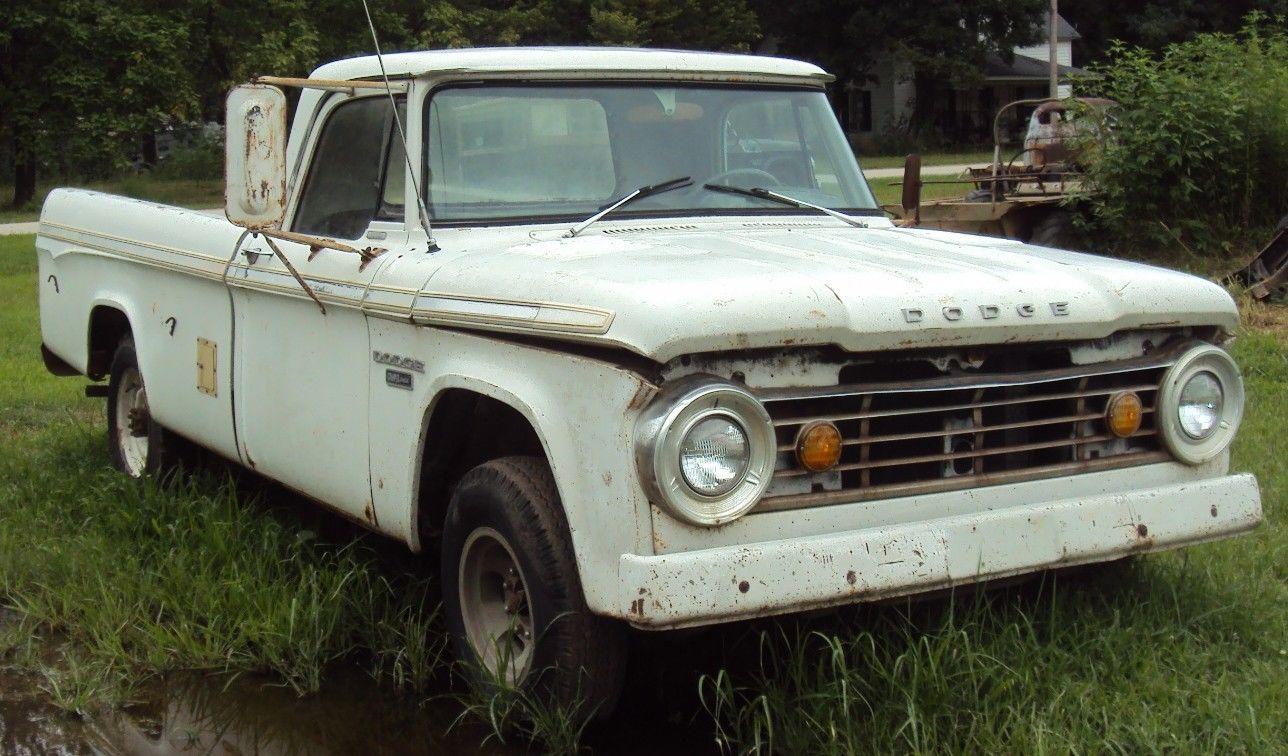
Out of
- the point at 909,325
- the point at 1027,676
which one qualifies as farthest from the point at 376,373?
the point at 1027,676

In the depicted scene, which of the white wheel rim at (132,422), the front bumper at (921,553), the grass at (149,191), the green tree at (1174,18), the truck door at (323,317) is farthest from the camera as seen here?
the green tree at (1174,18)

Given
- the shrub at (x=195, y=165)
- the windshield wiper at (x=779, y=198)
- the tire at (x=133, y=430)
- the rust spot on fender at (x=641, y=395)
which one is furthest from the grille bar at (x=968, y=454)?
the shrub at (x=195, y=165)

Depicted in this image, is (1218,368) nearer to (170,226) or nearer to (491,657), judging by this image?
(491,657)

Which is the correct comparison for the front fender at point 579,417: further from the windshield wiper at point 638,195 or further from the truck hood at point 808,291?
the windshield wiper at point 638,195

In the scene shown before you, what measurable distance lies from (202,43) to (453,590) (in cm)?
3099

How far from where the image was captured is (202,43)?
107 feet

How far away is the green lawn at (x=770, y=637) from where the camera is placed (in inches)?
141

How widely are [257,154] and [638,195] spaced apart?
3.68ft

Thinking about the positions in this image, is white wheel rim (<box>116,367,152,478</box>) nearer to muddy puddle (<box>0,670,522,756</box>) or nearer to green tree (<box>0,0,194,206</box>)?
muddy puddle (<box>0,670,522,756</box>)

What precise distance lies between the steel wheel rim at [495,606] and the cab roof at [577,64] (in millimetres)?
1513

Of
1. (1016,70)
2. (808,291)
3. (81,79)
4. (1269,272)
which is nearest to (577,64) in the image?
(808,291)

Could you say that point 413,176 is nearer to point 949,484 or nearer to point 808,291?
point 808,291

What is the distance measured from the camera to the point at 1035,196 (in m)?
13.4

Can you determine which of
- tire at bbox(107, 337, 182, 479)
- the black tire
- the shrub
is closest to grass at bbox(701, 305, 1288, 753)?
tire at bbox(107, 337, 182, 479)
